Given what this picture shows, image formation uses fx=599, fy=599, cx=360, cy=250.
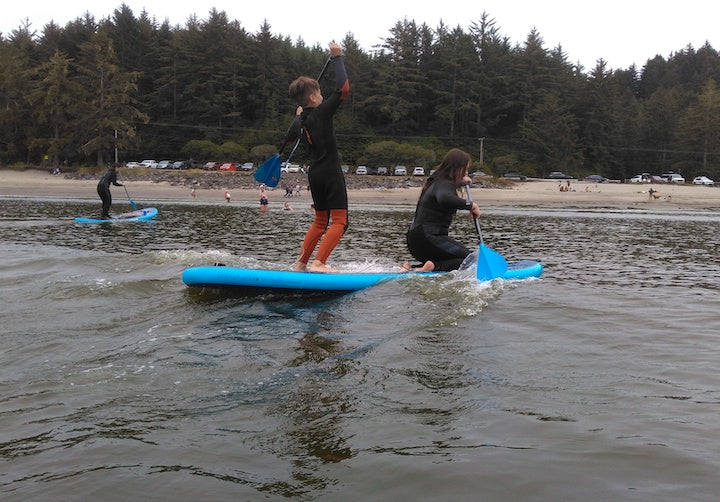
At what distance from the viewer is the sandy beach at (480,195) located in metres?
46.1

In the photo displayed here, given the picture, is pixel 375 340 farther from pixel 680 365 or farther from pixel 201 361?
pixel 680 365

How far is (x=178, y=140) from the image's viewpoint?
84.9 m

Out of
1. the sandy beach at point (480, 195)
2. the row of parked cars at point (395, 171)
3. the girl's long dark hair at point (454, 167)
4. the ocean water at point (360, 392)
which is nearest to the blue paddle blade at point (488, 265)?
the ocean water at point (360, 392)

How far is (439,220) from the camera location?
8.66m

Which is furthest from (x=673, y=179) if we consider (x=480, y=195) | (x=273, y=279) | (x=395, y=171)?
(x=273, y=279)

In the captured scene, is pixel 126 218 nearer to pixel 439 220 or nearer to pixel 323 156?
pixel 323 156

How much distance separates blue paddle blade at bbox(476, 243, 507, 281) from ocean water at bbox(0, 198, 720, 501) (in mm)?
229

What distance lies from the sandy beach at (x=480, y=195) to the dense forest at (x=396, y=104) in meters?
18.3

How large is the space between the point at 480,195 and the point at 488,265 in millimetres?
45970

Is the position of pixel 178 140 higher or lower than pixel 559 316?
higher

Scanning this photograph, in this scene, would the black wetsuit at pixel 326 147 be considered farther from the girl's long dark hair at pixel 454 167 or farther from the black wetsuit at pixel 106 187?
the black wetsuit at pixel 106 187

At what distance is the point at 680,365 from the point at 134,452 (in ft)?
14.6

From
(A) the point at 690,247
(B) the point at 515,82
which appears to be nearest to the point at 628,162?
(B) the point at 515,82

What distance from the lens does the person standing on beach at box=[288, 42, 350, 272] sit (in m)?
7.74
